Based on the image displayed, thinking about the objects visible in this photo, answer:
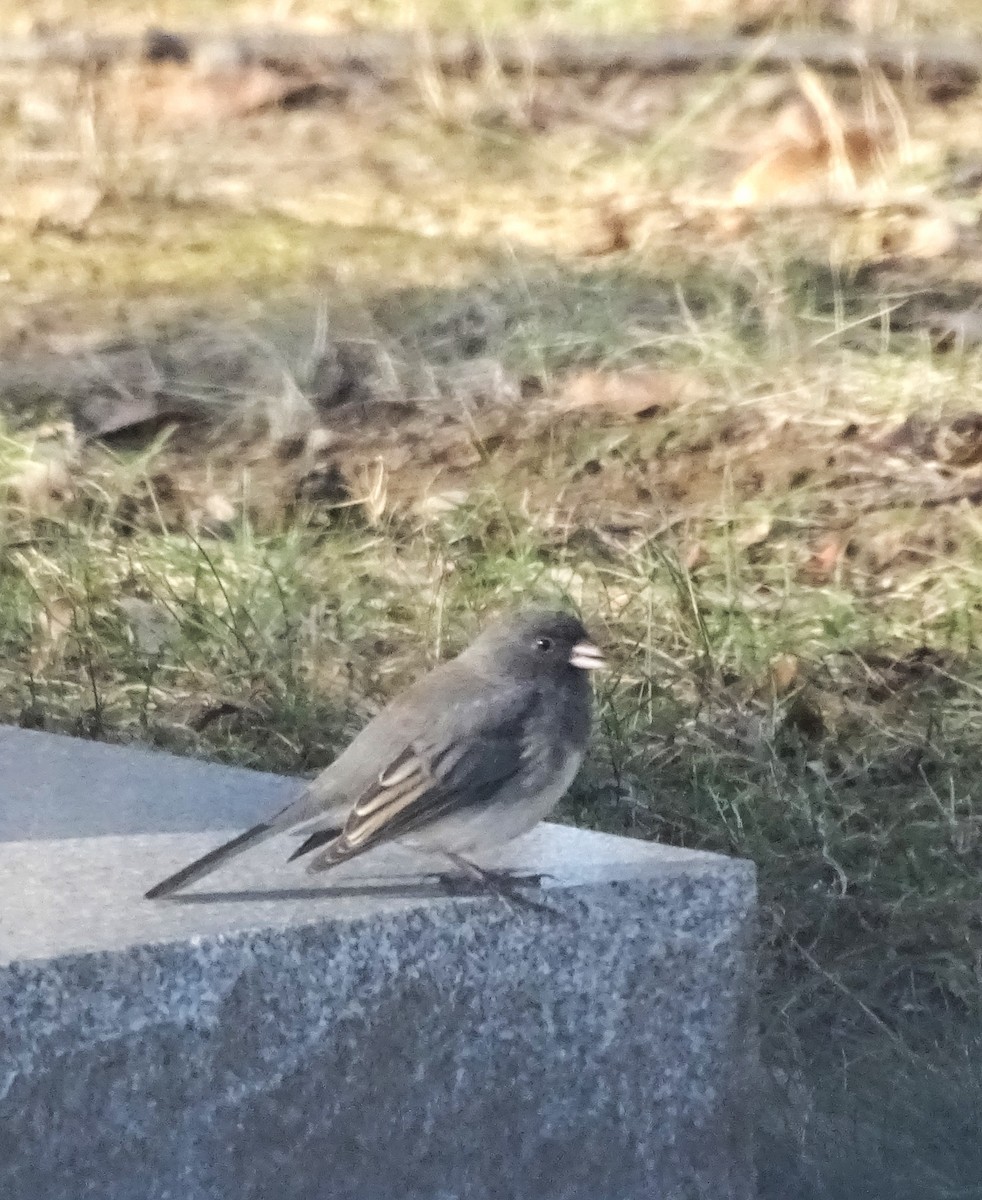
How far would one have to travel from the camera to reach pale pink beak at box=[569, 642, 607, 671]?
2479 mm

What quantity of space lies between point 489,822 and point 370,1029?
11.3 inches

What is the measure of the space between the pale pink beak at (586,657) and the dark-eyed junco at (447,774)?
0.04 meters

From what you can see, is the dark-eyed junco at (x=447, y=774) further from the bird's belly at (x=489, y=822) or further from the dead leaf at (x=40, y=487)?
the dead leaf at (x=40, y=487)

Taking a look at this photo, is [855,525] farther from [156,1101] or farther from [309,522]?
[156,1101]

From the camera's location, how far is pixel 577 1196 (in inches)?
88.0

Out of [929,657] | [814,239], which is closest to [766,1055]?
[929,657]

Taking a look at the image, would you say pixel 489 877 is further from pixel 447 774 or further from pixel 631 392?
pixel 631 392

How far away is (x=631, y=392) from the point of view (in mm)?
3971

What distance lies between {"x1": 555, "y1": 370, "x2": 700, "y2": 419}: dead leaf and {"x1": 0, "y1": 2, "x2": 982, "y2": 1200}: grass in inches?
0.5

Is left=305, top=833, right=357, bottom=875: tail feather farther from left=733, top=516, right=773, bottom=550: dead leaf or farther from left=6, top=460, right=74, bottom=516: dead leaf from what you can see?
left=6, top=460, right=74, bottom=516: dead leaf

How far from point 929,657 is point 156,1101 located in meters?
1.64

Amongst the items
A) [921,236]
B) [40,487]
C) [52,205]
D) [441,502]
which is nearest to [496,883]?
[441,502]

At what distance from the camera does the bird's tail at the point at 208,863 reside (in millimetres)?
2154

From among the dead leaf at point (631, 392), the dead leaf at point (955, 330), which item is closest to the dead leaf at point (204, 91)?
the dead leaf at point (631, 392)
